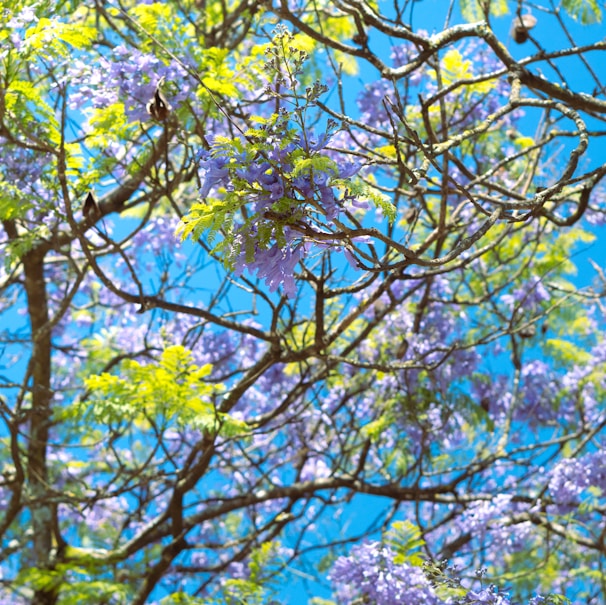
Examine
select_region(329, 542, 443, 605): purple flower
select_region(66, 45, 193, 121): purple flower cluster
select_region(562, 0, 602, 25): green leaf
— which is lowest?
select_region(329, 542, 443, 605): purple flower

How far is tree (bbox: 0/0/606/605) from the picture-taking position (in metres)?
2.32

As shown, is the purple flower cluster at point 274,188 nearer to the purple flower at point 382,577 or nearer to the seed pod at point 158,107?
the seed pod at point 158,107

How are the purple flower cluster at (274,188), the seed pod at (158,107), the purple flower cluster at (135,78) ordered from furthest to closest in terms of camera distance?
1. the purple flower cluster at (135,78)
2. the seed pod at (158,107)
3. the purple flower cluster at (274,188)

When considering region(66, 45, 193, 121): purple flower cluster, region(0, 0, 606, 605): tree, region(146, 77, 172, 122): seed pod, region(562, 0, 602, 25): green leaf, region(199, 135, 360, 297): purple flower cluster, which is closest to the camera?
region(199, 135, 360, 297): purple flower cluster

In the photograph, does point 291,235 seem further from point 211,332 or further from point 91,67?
point 211,332

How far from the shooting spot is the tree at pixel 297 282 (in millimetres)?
2318

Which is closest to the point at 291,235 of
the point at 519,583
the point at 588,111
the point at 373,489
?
the point at 588,111

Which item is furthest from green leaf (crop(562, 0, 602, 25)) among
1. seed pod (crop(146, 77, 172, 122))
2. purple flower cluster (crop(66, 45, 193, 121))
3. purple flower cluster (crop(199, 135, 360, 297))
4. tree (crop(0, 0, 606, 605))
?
purple flower cluster (crop(199, 135, 360, 297))

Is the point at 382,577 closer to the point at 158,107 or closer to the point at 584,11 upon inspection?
the point at 158,107

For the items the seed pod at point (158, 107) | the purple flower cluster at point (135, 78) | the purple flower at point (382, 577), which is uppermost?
the purple flower cluster at point (135, 78)

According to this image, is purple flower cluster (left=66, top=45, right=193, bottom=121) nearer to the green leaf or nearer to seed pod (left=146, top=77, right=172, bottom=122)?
seed pod (left=146, top=77, right=172, bottom=122)

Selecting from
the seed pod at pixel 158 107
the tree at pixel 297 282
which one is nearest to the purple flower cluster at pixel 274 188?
the tree at pixel 297 282

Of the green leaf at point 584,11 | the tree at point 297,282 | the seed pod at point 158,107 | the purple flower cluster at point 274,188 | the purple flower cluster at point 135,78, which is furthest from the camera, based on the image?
the green leaf at point 584,11

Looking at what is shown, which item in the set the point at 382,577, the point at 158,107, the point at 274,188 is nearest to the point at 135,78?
the point at 158,107
